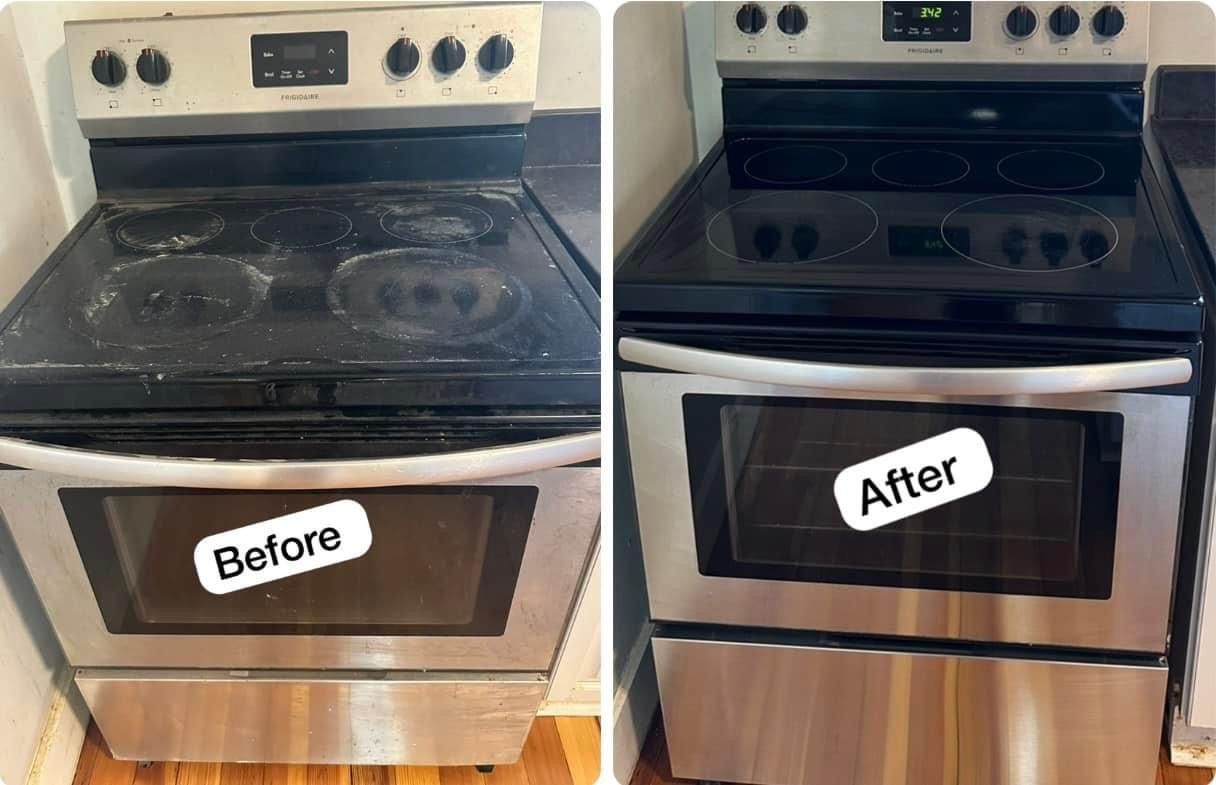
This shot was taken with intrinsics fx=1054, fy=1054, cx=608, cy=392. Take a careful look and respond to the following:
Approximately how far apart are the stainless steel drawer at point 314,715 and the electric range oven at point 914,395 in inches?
8.4

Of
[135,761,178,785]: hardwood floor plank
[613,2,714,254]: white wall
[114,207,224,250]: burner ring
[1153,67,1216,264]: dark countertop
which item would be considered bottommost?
[135,761,178,785]: hardwood floor plank

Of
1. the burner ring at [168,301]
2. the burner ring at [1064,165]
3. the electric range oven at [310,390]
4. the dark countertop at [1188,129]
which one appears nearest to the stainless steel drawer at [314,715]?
the electric range oven at [310,390]

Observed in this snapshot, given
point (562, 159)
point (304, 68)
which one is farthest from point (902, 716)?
point (304, 68)

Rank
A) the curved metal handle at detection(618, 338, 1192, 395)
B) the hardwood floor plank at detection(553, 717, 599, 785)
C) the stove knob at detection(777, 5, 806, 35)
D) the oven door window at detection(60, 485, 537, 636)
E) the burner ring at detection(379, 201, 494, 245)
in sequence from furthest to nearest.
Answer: the hardwood floor plank at detection(553, 717, 599, 785) < the stove knob at detection(777, 5, 806, 35) < the burner ring at detection(379, 201, 494, 245) < the oven door window at detection(60, 485, 537, 636) < the curved metal handle at detection(618, 338, 1192, 395)

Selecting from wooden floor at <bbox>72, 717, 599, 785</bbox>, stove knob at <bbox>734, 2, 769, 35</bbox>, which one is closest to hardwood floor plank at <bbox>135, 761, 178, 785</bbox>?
wooden floor at <bbox>72, 717, 599, 785</bbox>

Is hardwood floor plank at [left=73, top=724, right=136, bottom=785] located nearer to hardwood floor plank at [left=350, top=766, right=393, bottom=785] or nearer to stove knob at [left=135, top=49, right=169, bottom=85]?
hardwood floor plank at [left=350, top=766, right=393, bottom=785]

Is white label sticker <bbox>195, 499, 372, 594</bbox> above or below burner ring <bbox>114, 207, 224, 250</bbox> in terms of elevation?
below

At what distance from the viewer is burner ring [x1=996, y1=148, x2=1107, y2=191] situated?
3.73 ft

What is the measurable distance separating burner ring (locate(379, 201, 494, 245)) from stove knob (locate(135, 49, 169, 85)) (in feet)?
0.90

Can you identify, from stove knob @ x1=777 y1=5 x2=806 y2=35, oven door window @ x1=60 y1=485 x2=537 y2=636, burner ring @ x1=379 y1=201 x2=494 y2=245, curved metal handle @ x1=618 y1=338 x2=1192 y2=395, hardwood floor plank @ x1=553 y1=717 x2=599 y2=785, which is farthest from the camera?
hardwood floor plank @ x1=553 y1=717 x2=599 y2=785

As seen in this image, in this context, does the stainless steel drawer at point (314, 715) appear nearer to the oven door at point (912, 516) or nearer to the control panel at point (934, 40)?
the oven door at point (912, 516)

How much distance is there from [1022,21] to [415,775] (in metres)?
1.18

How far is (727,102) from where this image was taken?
131cm

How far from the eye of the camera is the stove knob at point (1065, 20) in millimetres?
1188
